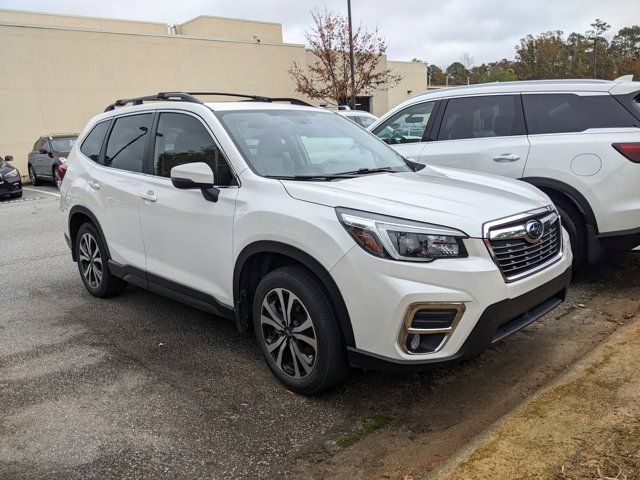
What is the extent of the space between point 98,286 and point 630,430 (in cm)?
472

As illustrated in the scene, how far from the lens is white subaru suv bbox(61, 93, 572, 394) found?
3051mm

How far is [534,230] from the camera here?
11.3 ft

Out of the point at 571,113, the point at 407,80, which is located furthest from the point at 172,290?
the point at 407,80

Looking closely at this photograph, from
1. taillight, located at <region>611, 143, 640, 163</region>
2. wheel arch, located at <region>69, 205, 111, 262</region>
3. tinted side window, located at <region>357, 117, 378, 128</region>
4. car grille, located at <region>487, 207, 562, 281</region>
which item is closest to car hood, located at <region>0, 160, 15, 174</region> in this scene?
tinted side window, located at <region>357, 117, 378, 128</region>

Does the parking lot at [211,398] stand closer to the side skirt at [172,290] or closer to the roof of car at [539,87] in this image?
the side skirt at [172,290]

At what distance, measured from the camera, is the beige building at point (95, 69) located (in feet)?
76.6

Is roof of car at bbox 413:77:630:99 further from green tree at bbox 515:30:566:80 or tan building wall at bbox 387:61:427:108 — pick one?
green tree at bbox 515:30:566:80

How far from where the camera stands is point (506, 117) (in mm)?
5871

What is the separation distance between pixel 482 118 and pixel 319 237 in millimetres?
3548

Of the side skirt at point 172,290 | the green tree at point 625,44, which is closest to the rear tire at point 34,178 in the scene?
the side skirt at point 172,290

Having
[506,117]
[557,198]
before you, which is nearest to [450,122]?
[506,117]

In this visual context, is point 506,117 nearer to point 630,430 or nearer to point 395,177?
point 395,177

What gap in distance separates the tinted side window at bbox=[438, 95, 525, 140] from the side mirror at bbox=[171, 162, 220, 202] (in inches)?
129

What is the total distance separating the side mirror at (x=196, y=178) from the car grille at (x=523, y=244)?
184cm
